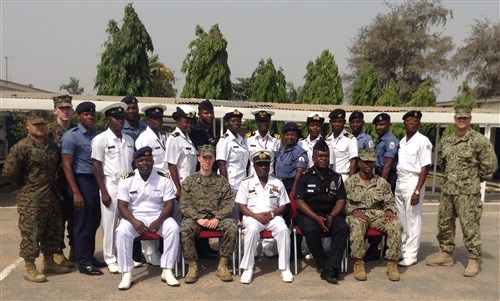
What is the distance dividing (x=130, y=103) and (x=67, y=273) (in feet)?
6.60

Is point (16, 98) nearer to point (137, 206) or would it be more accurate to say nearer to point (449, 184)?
point (137, 206)

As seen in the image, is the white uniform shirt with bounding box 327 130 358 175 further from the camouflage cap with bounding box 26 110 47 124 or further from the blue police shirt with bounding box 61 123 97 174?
the camouflage cap with bounding box 26 110 47 124

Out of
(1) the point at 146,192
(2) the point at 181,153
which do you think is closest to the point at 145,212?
(1) the point at 146,192

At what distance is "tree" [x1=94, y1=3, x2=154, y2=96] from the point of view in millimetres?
16609

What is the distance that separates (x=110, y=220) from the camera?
177 inches

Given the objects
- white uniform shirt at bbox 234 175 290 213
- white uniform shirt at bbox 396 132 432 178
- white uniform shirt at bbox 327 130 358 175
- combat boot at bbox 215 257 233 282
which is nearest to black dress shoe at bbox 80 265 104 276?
combat boot at bbox 215 257 233 282

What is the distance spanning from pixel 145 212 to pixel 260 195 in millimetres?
1252

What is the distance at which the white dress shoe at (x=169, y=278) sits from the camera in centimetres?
417

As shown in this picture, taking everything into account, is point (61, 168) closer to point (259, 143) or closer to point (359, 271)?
point (259, 143)

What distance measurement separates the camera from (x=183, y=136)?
4723mm

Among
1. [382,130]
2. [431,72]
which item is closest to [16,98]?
[382,130]

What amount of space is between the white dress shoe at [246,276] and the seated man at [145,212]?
0.67 metres

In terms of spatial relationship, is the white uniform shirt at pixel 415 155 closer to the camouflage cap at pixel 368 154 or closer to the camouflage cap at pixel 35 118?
the camouflage cap at pixel 368 154

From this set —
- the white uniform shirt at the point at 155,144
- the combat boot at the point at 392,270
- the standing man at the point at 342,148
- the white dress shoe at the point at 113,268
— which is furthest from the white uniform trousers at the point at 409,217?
the white dress shoe at the point at 113,268
